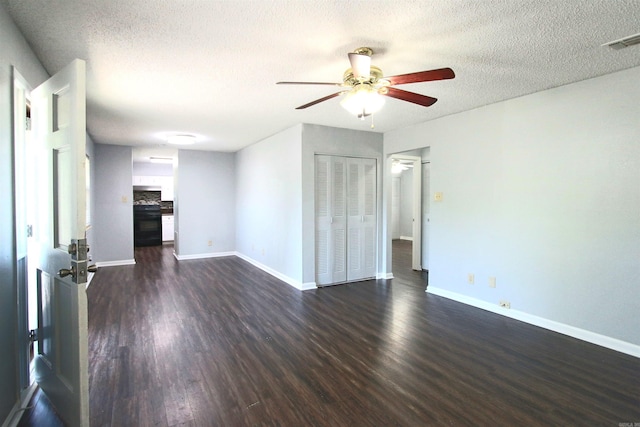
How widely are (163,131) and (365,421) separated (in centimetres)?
499

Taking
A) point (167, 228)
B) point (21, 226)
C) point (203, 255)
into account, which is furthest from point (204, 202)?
point (21, 226)

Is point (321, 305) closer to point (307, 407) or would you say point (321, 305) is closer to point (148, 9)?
point (307, 407)

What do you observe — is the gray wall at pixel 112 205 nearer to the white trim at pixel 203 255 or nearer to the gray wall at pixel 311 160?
the white trim at pixel 203 255

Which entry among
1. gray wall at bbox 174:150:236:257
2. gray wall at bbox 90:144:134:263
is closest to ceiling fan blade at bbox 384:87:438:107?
gray wall at bbox 174:150:236:257

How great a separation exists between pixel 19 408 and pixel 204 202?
557 cm

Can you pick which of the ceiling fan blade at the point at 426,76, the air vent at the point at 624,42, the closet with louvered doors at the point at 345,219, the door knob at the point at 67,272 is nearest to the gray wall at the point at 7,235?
the door knob at the point at 67,272

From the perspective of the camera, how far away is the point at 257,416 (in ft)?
6.34

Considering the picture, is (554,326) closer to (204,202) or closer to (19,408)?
(19,408)

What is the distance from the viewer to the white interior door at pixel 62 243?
1.63 meters

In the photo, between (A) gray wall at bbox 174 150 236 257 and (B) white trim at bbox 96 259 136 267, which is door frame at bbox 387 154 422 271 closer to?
(A) gray wall at bbox 174 150 236 257

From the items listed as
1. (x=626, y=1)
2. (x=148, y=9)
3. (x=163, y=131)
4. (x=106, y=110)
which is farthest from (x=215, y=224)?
(x=626, y=1)

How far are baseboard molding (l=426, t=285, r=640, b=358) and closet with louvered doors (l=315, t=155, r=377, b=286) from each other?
55.1 inches

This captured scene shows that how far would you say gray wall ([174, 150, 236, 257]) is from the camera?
7059 millimetres

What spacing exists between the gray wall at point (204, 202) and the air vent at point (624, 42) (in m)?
6.71
